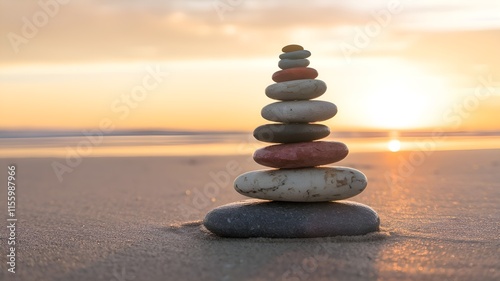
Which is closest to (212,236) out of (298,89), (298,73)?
(298,89)

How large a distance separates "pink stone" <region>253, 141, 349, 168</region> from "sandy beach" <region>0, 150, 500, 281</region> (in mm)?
1069

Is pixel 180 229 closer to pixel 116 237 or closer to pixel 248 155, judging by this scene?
pixel 116 237

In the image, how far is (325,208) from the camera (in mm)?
7449

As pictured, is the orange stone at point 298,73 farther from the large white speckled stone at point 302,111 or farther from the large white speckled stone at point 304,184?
the large white speckled stone at point 304,184

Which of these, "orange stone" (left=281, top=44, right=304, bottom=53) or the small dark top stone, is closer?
the small dark top stone

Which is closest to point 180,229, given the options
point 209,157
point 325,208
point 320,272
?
point 325,208

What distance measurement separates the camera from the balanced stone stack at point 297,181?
717 cm

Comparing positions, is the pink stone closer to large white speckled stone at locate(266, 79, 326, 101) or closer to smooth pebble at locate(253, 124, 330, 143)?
smooth pebble at locate(253, 124, 330, 143)

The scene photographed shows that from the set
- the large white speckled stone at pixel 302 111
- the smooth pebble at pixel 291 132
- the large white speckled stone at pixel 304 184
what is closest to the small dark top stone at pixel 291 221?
the large white speckled stone at pixel 304 184

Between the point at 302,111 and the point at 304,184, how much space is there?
2.98 feet

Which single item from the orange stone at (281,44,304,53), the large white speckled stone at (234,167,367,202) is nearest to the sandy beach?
the large white speckled stone at (234,167,367,202)

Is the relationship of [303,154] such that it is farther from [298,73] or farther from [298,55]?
[298,55]

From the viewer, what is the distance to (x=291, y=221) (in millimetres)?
7156

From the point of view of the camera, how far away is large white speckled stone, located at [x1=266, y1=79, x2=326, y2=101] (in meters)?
7.67
